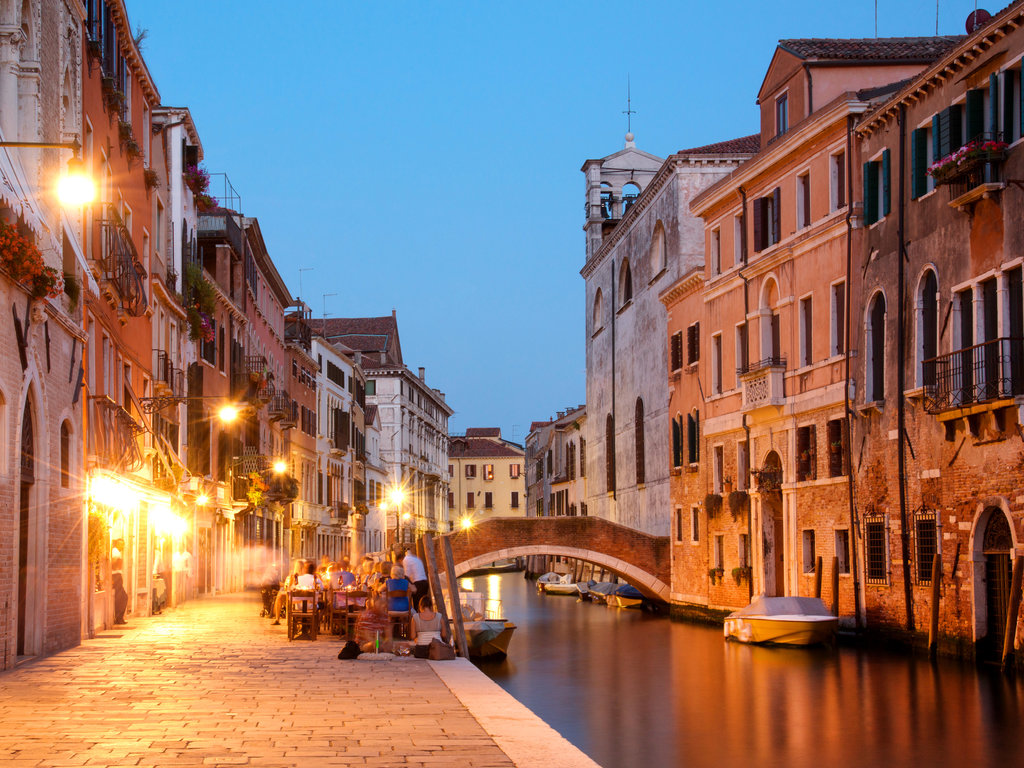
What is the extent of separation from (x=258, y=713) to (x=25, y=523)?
5274 mm

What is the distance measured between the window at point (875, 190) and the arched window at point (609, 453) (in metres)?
26.4

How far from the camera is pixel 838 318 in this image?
2619 centimetres

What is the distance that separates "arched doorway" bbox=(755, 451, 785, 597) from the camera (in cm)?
2955

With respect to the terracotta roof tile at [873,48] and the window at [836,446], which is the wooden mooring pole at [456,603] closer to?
the window at [836,446]

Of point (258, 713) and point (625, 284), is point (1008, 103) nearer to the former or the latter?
point (258, 713)

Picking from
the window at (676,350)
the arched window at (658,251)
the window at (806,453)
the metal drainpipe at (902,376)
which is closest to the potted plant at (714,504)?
the window at (806,453)

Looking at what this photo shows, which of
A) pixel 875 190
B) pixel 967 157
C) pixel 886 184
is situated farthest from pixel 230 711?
pixel 875 190

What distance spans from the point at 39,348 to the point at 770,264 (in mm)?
17850

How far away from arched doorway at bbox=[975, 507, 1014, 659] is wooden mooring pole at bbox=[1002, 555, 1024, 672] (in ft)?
1.73

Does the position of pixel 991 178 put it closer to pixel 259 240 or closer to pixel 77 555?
pixel 77 555

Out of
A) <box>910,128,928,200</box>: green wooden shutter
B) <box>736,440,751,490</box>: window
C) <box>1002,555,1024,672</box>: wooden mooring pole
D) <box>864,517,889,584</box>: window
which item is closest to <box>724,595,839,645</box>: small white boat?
<box>864,517,889,584</box>: window

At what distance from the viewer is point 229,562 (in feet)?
128

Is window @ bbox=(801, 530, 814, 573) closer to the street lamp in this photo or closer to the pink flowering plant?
the pink flowering plant

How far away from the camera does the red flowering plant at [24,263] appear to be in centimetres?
1268
